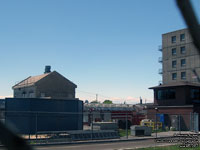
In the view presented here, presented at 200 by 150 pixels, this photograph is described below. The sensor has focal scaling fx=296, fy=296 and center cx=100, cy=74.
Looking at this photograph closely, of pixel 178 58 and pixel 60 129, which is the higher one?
pixel 178 58

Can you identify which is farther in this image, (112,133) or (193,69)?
(193,69)

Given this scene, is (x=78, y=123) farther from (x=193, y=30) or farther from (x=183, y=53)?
(x=183, y=53)

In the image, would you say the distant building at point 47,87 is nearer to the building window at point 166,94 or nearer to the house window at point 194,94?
the building window at point 166,94

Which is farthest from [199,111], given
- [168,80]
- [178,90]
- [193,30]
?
[193,30]

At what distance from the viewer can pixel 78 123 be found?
31.9 meters

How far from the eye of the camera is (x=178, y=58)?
72438 millimetres

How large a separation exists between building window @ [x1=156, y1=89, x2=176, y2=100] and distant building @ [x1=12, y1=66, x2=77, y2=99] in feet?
94.6

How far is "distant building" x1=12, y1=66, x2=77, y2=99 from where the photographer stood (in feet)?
231

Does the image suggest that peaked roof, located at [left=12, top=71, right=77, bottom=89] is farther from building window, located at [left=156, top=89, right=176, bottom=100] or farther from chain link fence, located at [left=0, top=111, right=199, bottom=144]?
chain link fence, located at [left=0, top=111, right=199, bottom=144]

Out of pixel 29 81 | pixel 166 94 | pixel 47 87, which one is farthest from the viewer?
pixel 29 81

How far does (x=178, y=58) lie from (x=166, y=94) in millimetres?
27855

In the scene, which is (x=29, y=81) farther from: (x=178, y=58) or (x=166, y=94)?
(x=166, y=94)

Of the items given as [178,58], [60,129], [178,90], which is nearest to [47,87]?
[178,58]

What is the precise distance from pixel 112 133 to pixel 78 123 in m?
4.71
